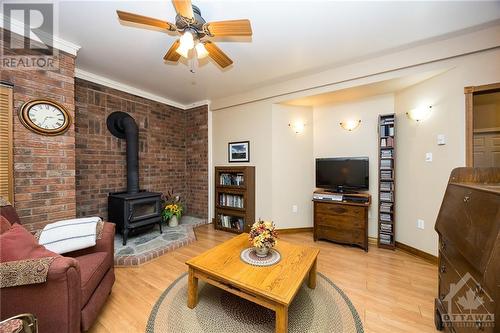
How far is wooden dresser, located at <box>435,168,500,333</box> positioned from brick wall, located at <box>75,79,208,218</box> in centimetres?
363

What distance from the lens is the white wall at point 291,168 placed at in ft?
11.3

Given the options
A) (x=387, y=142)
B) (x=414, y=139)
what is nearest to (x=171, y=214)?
(x=387, y=142)

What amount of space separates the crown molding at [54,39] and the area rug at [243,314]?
2.92m

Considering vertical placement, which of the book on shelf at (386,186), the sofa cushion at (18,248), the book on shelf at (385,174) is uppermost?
the book on shelf at (385,174)

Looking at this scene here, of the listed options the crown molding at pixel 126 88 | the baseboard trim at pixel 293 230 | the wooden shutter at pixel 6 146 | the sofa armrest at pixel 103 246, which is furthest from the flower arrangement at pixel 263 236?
the crown molding at pixel 126 88

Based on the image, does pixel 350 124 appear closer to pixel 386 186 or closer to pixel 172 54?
pixel 386 186

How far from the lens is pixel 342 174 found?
311 centimetres

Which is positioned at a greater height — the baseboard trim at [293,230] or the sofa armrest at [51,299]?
the sofa armrest at [51,299]

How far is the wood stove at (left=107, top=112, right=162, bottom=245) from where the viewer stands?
2.75 m

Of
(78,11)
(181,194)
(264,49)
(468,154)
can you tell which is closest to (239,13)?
(264,49)

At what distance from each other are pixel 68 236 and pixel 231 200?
2394 mm

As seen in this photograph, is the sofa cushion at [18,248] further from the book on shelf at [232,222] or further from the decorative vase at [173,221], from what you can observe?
the book on shelf at [232,222]

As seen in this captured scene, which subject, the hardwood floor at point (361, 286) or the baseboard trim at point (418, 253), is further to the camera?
the baseboard trim at point (418, 253)

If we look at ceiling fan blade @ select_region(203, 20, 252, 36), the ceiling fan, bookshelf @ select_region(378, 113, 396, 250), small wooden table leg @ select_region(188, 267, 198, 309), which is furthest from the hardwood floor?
ceiling fan blade @ select_region(203, 20, 252, 36)
